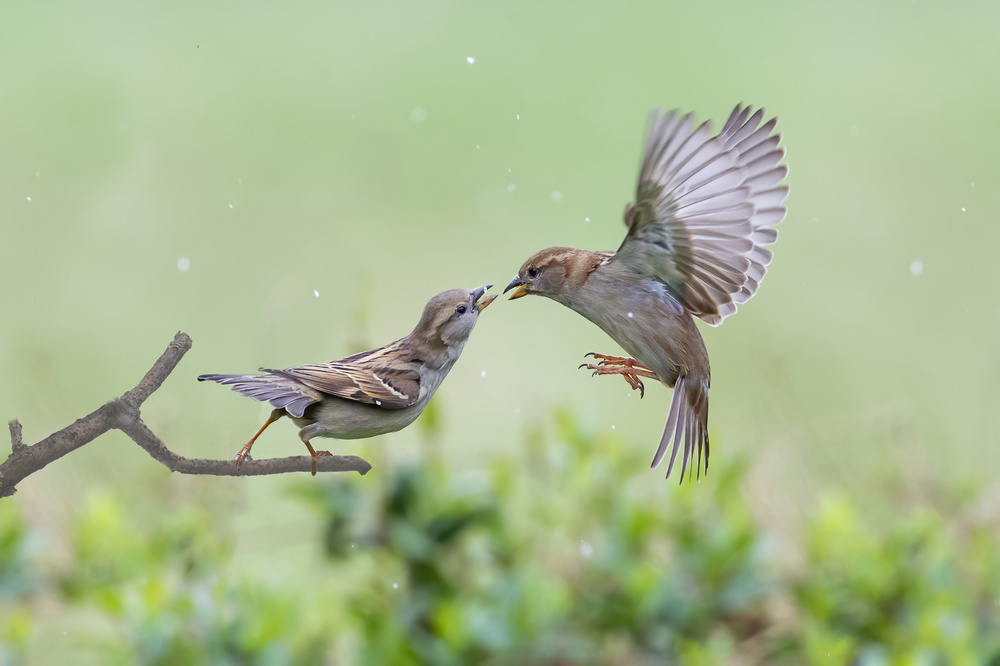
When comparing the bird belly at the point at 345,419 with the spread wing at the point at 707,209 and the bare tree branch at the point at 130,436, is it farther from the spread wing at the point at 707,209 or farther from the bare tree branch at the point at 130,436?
the spread wing at the point at 707,209

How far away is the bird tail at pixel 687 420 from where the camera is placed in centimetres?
90

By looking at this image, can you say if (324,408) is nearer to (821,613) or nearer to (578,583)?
(578,583)

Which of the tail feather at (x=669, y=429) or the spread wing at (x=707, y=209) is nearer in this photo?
the spread wing at (x=707, y=209)

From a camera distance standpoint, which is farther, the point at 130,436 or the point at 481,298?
the point at 481,298

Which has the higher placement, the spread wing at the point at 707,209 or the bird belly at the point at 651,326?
the spread wing at the point at 707,209

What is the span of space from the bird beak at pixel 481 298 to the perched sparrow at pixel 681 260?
5cm

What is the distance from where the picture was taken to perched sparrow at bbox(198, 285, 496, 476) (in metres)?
0.75

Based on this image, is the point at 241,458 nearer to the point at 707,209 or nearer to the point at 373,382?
the point at 373,382

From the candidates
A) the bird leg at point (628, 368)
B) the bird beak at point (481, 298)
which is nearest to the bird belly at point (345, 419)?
the bird beak at point (481, 298)

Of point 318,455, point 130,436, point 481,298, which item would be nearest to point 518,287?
point 481,298

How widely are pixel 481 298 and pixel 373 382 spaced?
140 millimetres

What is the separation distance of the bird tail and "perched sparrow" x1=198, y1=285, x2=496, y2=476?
22cm

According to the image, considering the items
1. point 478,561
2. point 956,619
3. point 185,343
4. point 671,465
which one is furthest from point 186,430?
point 956,619

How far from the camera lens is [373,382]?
2.72 feet
